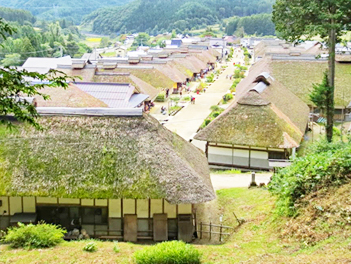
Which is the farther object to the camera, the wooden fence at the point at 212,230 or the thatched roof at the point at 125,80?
the thatched roof at the point at 125,80

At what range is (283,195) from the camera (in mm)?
15305

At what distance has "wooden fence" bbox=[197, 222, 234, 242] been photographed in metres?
16.9

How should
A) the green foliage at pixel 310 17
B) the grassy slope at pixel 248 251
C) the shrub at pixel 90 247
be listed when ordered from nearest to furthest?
the grassy slope at pixel 248 251 < the shrub at pixel 90 247 < the green foliage at pixel 310 17

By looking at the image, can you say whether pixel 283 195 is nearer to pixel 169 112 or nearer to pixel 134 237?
pixel 134 237

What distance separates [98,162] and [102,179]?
0.78 meters

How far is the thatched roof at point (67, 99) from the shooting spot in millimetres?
30594

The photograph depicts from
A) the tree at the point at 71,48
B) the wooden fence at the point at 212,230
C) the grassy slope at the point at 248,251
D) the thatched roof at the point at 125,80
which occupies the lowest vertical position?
the wooden fence at the point at 212,230

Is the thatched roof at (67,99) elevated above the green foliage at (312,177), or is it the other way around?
the thatched roof at (67,99)

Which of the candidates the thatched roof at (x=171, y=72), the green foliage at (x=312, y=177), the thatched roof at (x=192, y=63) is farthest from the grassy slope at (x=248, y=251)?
the thatched roof at (x=192, y=63)

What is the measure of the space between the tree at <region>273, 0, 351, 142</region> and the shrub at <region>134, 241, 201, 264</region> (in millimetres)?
15676

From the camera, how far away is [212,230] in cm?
1769

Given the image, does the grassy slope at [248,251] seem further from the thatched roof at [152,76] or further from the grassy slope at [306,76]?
the thatched roof at [152,76]

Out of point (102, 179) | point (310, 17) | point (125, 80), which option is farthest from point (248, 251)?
point (125, 80)

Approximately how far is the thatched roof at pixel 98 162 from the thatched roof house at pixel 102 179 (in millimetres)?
35
